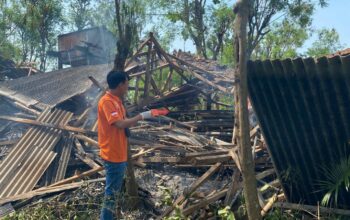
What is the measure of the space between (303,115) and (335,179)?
2.50 ft

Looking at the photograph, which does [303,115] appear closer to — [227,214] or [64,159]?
[227,214]

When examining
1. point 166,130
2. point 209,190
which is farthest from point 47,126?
point 209,190

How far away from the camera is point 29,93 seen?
9.75 meters

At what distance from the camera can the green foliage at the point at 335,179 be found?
3.82 meters

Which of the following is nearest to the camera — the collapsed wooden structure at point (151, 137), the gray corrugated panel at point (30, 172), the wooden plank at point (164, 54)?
the collapsed wooden structure at point (151, 137)

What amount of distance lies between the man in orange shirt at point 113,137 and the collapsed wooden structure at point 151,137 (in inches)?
26.9

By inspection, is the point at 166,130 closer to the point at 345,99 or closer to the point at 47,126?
the point at 47,126

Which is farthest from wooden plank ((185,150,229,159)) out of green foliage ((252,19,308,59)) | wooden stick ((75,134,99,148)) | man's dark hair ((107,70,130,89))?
green foliage ((252,19,308,59))

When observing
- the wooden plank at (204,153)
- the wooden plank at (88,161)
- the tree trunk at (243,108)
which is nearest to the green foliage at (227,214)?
the tree trunk at (243,108)

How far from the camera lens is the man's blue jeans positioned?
4.20 metres

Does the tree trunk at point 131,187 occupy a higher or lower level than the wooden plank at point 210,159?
lower

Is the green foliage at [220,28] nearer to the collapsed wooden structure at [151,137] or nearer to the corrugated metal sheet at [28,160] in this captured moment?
the collapsed wooden structure at [151,137]

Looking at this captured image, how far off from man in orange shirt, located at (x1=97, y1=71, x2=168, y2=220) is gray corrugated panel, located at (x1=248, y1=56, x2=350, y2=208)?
1.15 metres

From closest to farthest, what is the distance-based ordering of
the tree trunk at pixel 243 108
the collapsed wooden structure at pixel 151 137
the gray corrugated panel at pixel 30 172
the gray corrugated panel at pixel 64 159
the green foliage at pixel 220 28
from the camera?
the tree trunk at pixel 243 108
the collapsed wooden structure at pixel 151 137
the gray corrugated panel at pixel 30 172
the gray corrugated panel at pixel 64 159
the green foliage at pixel 220 28
